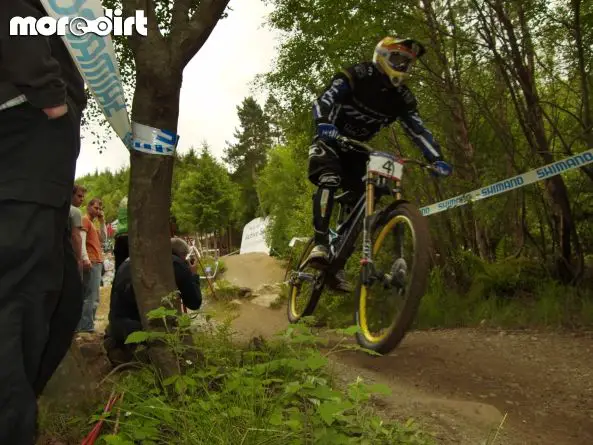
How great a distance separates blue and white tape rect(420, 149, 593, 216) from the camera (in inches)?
192

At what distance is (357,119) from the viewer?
4488mm

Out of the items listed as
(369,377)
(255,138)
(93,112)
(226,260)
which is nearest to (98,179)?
(255,138)

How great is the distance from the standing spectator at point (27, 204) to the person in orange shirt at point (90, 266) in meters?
4.57

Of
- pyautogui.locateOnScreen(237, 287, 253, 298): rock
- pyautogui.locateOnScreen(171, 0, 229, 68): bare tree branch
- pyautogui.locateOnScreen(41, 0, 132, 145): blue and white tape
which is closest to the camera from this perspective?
pyautogui.locateOnScreen(41, 0, 132, 145): blue and white tape

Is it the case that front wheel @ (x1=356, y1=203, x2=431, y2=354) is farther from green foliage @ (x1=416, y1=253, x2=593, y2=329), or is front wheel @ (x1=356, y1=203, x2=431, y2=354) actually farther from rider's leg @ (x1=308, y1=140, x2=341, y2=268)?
green foliage @ (x1=416, y1=253, x2=593, y2=329)

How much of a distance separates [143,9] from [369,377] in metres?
2.74

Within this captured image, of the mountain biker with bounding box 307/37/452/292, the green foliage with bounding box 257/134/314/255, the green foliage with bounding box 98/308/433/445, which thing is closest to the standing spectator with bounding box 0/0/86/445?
the green foliage with bounding box 98/308/433/445

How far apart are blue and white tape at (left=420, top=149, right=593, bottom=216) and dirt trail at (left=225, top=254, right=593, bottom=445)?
150cm

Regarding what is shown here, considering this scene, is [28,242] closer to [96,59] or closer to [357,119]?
[96,59]

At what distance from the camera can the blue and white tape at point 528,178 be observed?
16.0 feet

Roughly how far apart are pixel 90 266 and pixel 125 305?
3.06 meters

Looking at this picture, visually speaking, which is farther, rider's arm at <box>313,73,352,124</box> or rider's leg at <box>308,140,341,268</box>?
rider's leg at <box>308,140,341,268</box>

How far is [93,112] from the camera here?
28.7ft

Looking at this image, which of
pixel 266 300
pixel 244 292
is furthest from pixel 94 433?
pixel 244 292
